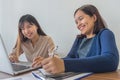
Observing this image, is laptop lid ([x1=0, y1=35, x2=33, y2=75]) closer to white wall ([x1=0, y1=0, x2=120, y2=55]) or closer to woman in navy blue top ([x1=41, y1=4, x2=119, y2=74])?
woman in navy blue top ([x1=41, y1=4, x2=119, y2=74])

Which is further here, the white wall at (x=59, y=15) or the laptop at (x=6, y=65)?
the white wall at (x=59, y=15)

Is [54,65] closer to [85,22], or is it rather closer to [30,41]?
[85,22]

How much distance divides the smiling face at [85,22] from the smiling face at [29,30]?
0.59 meters

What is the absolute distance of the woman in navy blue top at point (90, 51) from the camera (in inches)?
36.6

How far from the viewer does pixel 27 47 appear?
1930 mm

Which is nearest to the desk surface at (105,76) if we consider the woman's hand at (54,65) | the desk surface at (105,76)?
the desk surface at (105,76)

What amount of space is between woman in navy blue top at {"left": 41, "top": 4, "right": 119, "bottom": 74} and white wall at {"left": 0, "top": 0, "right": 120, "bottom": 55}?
351 millimetres

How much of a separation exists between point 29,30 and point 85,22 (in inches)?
26.0

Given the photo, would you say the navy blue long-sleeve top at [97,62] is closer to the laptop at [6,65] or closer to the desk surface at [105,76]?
the desk surface at [105,76]

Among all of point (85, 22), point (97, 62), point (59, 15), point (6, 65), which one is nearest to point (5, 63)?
point (6, 65)

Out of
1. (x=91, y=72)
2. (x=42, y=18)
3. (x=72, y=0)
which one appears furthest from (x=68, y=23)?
(x=91, y=72)

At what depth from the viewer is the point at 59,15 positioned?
2133mm

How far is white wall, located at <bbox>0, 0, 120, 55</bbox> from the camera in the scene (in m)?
1.78

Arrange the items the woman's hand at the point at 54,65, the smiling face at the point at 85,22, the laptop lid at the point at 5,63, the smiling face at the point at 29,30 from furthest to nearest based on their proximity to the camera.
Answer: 1. the smiling face at the point at 29,30
2. the smiling face at the point at 85,22
3. the laptop lid at the point at 5,63
4. the woman's hand at the point at 54,65
